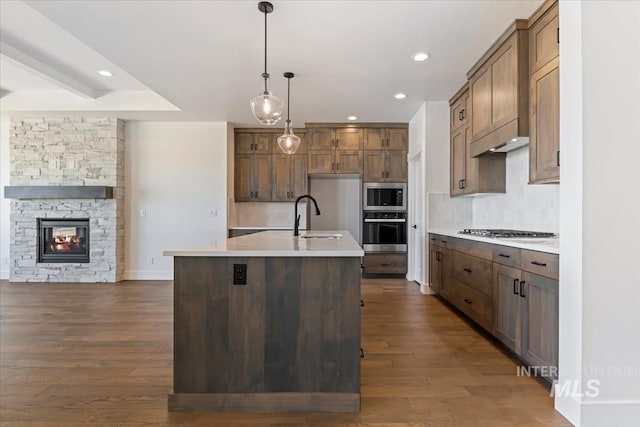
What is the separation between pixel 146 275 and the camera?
5.50 meters

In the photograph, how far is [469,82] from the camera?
3.63 metres

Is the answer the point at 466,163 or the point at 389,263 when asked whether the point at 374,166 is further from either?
the point at 466,163

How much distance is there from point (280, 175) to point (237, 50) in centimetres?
299

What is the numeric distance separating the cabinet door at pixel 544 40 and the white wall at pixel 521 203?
99cm

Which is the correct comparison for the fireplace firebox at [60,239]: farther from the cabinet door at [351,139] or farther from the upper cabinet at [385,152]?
the upper cabinet at [385,152]

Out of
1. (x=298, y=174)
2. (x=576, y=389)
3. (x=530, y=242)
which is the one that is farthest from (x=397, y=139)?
(x=576, y=389)

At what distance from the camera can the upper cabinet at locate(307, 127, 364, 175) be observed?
18.5ft

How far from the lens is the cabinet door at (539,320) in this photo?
6.40 ft

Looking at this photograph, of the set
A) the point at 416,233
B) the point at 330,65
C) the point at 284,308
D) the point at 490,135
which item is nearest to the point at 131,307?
the point at 284,308

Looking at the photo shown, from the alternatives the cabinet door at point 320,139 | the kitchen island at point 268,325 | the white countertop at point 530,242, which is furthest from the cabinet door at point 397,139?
the kitchen island at point 268,325

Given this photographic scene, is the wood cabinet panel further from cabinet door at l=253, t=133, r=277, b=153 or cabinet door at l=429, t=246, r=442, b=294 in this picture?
cabinet door at l=253, t=133, r=277, b=153

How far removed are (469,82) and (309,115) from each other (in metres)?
2.40

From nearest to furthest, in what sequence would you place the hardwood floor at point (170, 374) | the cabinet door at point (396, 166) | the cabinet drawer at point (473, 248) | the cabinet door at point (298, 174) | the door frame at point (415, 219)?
the hardwood floor at point (170, 374) < the cabinet drawer at point (473, 248) < the door frame at point (415, 219) < the cabinet door at point (396, 166) < the cabinet door at point (298, 174)

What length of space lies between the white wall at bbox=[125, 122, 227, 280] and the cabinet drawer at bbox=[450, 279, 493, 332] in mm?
3712
